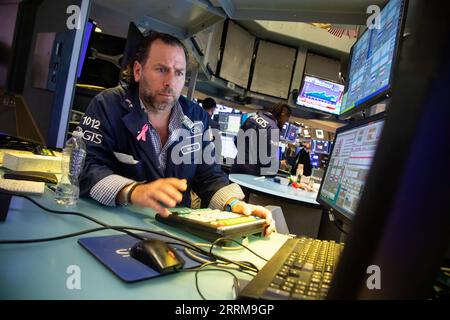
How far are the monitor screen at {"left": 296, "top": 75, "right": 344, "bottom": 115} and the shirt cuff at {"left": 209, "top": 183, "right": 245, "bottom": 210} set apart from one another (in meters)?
4.42

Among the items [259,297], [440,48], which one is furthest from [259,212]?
[440,48]

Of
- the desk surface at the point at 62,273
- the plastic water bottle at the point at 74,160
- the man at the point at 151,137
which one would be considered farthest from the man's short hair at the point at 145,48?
the desk surface at the point at 62,273

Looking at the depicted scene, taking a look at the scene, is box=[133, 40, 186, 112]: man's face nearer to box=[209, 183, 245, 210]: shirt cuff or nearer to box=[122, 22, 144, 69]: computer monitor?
box=[122, 22, 144, 69]: computer monitor

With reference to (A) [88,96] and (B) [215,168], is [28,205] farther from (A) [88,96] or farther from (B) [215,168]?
(A) [88,96]

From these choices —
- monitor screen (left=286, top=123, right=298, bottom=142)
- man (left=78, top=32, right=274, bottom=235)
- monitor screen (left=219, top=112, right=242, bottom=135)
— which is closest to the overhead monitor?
monitor screen (left=286, top=123, right=298, bottom=142)

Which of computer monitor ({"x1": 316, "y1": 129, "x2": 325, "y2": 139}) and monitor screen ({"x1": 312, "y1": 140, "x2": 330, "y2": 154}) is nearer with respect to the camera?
monitor screen ({"x1": 312, "y1": 140, "x2": 330, "y2": 154})

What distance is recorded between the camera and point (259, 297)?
43 cm

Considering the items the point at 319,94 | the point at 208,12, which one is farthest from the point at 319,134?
the point at 208,12

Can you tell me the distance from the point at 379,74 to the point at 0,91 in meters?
1.19

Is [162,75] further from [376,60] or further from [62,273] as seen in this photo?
[62,273]

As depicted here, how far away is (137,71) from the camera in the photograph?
1.33 m

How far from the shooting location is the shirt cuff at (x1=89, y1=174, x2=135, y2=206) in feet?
3.03

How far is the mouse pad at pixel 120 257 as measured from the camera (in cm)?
51

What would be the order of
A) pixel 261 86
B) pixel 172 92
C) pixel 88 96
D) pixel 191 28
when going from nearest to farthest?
pixel 172 92, pixel 88 96, pixel 191 28, pixel 261 86
